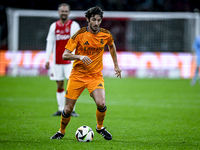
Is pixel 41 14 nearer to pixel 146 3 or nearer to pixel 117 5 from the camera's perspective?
pixel 117 5

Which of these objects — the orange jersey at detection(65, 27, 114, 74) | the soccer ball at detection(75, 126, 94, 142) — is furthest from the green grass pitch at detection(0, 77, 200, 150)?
the orange jersey at detection(65, 27, 114, 74)

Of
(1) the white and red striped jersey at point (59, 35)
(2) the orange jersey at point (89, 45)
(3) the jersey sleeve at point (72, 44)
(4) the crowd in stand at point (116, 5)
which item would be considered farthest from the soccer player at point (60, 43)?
(4) the crowd in stand at point (116, 5)

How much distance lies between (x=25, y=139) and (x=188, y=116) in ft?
13.1

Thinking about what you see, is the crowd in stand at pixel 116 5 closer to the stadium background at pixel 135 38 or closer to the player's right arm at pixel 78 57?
the stadium background at pixel 135 38

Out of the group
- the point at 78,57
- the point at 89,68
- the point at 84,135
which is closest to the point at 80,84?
the point at 89,68

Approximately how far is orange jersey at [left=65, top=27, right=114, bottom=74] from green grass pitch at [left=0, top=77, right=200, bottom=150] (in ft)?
3.68

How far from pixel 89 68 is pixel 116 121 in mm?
2071

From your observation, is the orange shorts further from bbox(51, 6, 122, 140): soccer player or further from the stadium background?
the stadium background

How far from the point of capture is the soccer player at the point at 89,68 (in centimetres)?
506

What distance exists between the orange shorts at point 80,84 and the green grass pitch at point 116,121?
2.33 feet

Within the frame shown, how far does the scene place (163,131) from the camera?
593cm

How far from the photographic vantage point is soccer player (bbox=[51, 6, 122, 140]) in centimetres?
506

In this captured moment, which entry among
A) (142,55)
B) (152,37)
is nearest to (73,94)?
(142,55)

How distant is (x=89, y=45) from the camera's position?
516cm
